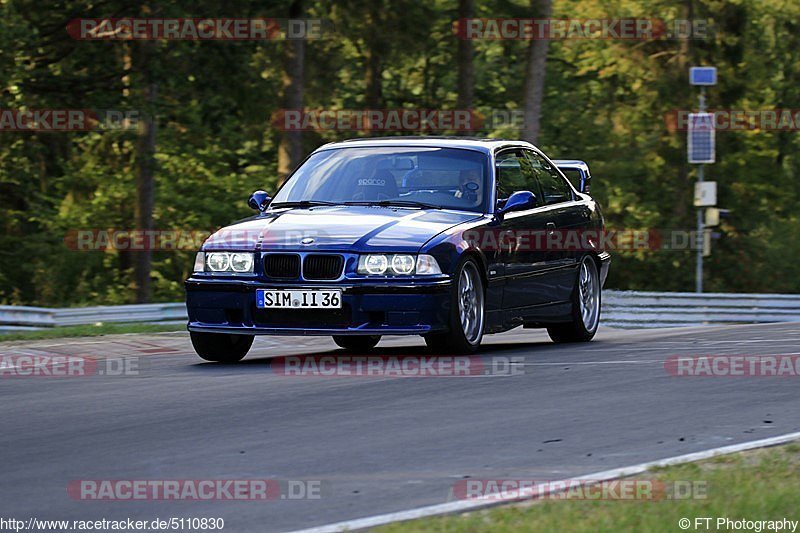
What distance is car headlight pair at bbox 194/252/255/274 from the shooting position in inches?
431

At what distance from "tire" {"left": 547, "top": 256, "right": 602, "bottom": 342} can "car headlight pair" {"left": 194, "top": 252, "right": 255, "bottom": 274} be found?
3797 mm

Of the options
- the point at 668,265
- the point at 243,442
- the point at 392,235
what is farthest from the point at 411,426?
the point at 668,265

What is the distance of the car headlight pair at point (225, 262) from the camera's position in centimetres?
1095

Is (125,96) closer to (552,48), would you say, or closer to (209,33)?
(209,33)

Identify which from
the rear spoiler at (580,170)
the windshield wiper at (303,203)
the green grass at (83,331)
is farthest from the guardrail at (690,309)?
the windshield wiper at (303,203)

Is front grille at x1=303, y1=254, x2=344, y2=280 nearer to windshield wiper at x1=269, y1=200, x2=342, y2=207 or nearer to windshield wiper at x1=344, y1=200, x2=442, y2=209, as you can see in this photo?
windshield wiper at x1=344, y1=200, x2=442, y2=209

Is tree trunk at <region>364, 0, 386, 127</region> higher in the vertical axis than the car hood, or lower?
higher

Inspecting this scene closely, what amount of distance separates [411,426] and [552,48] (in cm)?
4738

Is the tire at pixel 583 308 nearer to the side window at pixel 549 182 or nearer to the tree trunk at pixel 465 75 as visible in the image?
the side window at pixel 549 182

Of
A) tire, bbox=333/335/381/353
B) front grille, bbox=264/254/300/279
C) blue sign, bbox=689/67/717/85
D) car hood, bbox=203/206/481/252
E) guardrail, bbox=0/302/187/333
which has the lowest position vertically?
guardrail, bbox=0/302/187/333

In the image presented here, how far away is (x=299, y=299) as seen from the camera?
10758 mm

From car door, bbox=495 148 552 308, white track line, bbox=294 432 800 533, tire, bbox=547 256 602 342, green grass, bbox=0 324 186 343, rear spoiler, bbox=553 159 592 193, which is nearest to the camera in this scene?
white track line, bbox=294 432 800 533

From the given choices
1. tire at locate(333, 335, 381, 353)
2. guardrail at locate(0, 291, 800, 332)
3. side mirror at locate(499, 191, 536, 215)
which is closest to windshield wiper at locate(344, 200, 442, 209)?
side mirror at locate(499, 191, 536, 215)

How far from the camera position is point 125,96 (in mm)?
31594
